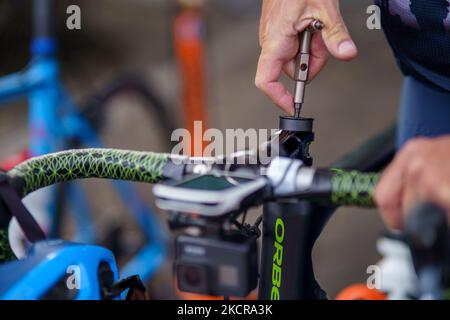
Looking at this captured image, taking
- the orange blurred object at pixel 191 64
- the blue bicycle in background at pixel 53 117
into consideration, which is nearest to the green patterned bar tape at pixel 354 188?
the blue bicycle in background at pixel 53 117

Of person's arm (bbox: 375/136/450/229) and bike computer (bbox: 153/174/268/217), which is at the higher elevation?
person's arm (bbox: 375/136/450/229)

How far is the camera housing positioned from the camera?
0.80 metres

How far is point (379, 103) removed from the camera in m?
5.32

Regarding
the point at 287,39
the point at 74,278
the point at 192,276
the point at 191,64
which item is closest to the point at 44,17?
the point at 191,64

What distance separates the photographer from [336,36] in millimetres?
1185

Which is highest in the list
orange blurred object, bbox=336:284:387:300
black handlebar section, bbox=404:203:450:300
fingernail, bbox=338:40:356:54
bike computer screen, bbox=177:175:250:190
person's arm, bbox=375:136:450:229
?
fingernail, bbox=338:40:356:54

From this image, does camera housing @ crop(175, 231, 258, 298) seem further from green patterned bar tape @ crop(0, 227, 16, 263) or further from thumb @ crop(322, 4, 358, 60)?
thumb @ crop(322, 4, 358, 60)

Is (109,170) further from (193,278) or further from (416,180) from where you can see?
(416,180)

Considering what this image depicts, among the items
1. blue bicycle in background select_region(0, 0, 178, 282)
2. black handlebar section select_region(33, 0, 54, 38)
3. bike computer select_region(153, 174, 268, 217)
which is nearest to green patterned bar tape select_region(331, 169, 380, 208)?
bike computer select_region(153, 174, 268, 217)

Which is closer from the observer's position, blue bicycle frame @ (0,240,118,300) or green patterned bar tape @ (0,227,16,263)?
blue bicycle frame @ (0,240,118,300)

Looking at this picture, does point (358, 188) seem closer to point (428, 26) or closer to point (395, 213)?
point (395, 213)

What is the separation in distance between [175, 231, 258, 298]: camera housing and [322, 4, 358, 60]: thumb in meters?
0.49

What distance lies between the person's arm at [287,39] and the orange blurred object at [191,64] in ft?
8.17
